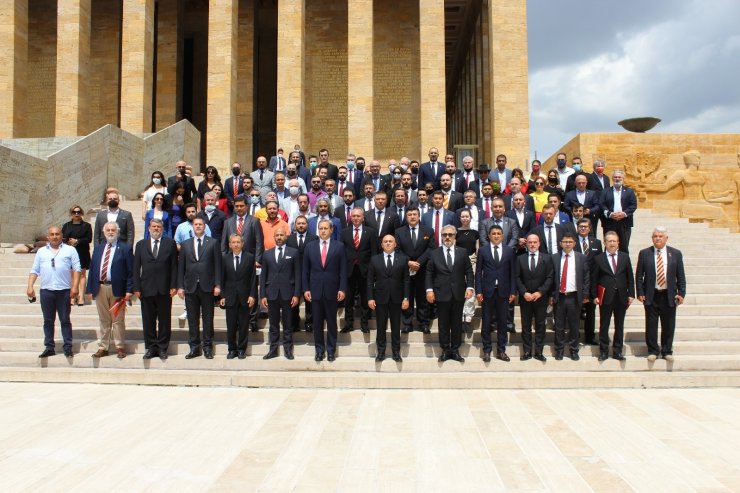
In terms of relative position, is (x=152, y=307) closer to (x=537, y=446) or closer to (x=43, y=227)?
(x=537, y=446)

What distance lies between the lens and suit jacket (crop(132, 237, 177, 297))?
24.5ft

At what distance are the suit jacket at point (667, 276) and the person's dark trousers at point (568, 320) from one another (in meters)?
0.87

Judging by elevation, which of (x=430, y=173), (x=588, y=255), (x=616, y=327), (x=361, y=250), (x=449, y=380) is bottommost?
(x=449, y=380)

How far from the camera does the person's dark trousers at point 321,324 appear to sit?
7367 millimetres

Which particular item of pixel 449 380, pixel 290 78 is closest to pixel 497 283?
pixel 449 380

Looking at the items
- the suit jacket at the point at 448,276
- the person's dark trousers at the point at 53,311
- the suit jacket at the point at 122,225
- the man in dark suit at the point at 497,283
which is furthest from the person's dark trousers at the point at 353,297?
the person's dark trousers at the point at 53,311

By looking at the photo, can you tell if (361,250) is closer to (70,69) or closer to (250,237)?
(250,237)

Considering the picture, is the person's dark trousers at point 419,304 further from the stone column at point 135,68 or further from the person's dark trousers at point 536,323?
the stone column at point 135,68

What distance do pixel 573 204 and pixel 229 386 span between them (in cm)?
637

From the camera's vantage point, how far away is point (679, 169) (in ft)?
52.9

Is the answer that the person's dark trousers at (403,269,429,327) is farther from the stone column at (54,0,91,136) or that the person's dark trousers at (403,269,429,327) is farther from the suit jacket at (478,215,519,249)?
the stone column at (54,0,91,136)

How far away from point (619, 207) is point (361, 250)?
4715 millimetres

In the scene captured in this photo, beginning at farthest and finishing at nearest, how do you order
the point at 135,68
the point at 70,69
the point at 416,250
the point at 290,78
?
the point at 70,69
the point at 135,68
the point at 290,78
the point at 416,250

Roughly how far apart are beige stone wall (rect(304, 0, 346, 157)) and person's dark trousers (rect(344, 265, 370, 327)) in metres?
16.3
